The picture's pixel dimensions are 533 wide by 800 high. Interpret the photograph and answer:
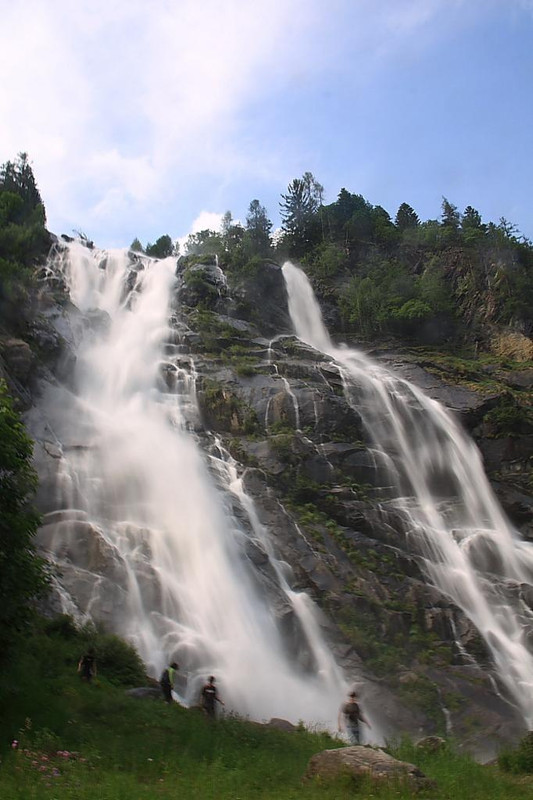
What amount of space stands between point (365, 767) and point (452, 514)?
19.2 metres

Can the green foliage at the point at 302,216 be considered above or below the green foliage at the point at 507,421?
above

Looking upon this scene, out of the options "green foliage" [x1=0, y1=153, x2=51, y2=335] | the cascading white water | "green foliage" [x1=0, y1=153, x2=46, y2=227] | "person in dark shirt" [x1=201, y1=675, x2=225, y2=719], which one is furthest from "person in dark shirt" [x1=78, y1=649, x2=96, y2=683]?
"green foliage" [x1=0, y1=153, x2=46, y2=227]

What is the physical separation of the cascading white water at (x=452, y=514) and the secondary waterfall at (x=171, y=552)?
6234 mm

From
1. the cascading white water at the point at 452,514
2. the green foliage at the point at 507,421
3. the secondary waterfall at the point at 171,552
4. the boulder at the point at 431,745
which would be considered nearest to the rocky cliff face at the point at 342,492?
the green foliage at the point at 507,421

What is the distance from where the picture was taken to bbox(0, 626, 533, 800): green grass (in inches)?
341

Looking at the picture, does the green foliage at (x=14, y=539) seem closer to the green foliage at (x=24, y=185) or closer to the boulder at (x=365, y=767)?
the boulder at (x=365, y=767)

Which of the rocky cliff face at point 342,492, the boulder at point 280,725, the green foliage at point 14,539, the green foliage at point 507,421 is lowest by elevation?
the boulder at point 280,725

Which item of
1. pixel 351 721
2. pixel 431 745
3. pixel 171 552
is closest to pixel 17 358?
pixel 171 552

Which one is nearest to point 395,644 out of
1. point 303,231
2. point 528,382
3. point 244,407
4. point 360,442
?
point 360,442

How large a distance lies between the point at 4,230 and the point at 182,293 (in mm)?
12601

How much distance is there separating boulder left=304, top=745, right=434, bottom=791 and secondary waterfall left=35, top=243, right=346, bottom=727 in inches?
242

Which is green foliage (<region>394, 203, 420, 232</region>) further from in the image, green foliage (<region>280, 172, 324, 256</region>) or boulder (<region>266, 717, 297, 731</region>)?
boulder (<region>266, 717, 297, 731</region>)

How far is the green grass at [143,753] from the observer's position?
866 centimetres

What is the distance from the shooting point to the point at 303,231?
64.4 m
